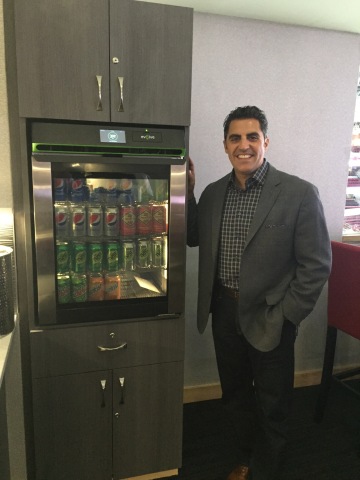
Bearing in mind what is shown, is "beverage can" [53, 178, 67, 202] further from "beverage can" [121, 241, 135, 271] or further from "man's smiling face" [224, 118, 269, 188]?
"man's smiling face" [224, 118, 269, 188]

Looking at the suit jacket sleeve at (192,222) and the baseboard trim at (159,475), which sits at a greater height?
the suit jacket sleeve at (192,222)

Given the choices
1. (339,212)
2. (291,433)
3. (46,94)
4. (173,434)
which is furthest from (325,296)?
(46,94)

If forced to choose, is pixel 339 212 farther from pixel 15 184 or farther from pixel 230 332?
pixel 15 184

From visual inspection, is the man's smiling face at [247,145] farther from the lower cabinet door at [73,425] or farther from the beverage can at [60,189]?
the lower cabinet door at [73,425]

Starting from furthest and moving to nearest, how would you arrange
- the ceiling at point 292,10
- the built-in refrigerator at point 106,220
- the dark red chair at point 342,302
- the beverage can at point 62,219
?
the dark red chair at point 342,302
the ceiling at point 292,10
the beverage can at point 62,219
the built-in refrigerator at point 106,220

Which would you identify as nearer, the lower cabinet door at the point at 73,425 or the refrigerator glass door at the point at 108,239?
the refrigerator glass door at the point at 108,239

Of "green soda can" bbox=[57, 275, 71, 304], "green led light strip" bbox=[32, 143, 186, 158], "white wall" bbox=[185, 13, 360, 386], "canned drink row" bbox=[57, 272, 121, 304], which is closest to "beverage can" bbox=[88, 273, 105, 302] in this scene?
"canned drink row" bbox=[57, 272, 121, 304]

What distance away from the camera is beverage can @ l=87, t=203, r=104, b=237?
1836mm

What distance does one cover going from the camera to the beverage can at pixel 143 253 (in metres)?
1.94

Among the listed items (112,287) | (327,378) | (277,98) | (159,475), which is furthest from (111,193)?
(327,378)

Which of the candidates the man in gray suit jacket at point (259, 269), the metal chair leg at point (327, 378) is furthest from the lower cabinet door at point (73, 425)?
the metal chair leg at point (327, 378)

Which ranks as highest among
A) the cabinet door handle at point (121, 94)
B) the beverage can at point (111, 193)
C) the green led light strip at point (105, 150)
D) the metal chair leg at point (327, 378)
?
the cabinet door handle at point (121, 94)

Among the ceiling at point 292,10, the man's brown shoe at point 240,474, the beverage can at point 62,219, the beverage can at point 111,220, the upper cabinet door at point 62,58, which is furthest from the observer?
the ceiling at point 292,10

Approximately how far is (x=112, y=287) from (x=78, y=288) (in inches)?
6.5
